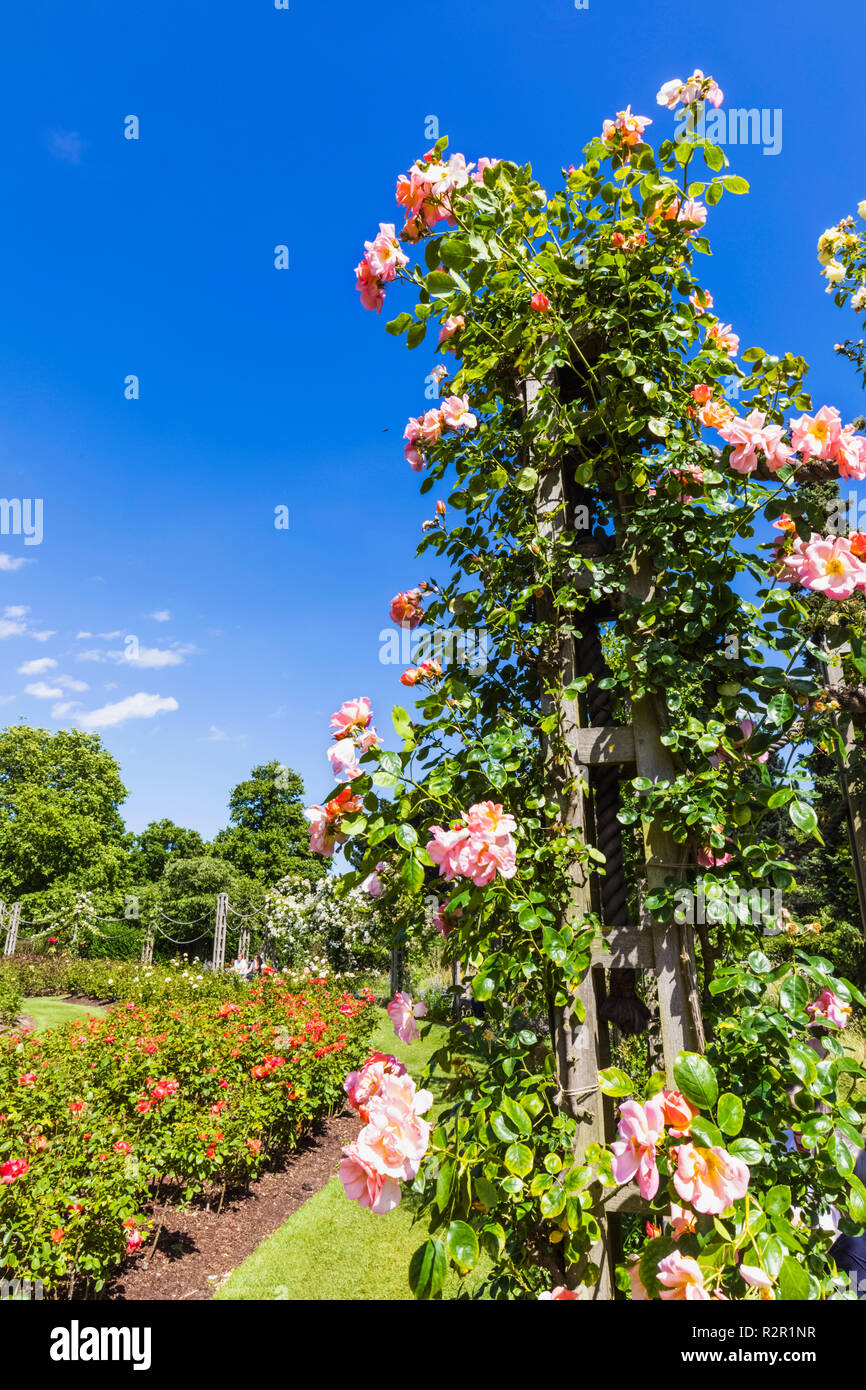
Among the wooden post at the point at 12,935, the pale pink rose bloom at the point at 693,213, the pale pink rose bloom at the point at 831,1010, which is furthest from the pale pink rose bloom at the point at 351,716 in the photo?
the wooden post at the point at 12,935

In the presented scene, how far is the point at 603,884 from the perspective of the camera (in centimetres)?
166

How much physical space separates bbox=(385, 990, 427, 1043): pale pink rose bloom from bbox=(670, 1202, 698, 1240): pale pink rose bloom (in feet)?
2.13

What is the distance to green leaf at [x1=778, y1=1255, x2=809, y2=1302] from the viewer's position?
912mm

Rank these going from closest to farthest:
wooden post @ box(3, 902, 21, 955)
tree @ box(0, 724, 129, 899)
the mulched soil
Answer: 1. the mulched soil
2. wooden post @ box(3, 902, 21, 955)
3. tree @ box(0, 724, 129, 899)

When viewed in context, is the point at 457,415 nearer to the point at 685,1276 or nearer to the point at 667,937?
the point at 667,937

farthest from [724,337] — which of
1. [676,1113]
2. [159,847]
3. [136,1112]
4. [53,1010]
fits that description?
[159,847]

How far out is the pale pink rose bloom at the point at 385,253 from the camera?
5.08 ft

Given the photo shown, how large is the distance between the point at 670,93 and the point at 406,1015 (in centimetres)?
217

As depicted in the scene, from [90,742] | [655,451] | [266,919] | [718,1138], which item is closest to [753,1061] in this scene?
[718,1138]

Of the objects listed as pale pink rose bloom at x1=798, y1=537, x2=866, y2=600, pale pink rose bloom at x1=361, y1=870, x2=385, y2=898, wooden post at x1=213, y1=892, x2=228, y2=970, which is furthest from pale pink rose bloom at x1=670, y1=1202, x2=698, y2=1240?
wooden post at x1=213, y1=892, x2=228, y2=970

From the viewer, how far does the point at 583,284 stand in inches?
63.8

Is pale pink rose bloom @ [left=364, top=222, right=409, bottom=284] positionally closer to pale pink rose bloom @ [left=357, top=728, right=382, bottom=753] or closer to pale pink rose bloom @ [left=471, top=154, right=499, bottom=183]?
pale pink rose bloom @ [left=471, top=154, right=499, bottom=183]

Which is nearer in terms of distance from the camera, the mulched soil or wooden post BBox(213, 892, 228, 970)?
the mulched soil

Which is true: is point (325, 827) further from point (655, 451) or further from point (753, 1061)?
point (655, 451)
